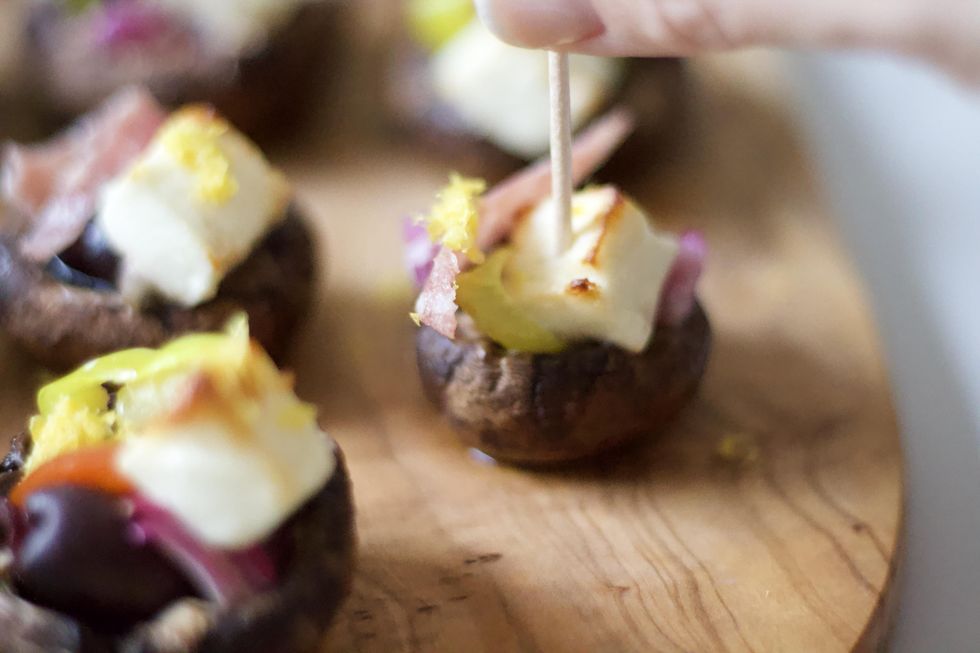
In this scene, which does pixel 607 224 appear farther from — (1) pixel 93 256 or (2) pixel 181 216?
(1) pixel 93 256

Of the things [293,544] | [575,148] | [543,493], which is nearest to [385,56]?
[575,148]

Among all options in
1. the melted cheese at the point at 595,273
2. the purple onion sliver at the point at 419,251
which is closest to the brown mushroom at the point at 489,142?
the purple onion sliver at the point at 419,251

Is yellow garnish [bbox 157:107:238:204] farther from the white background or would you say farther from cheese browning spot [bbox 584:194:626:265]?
the white background

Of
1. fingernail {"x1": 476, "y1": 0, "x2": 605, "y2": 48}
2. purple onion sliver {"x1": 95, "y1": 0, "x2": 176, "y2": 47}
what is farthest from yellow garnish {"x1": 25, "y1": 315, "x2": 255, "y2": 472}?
purple onion sliver {"x1": 95, "y1": 0, "x2": 176, "y2": 47}

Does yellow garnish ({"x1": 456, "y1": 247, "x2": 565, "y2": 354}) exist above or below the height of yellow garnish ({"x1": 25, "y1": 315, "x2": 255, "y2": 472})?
above

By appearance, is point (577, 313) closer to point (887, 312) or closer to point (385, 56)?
point (887, 312)

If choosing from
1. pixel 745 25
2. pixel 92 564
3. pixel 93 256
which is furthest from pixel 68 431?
pixel 745 25

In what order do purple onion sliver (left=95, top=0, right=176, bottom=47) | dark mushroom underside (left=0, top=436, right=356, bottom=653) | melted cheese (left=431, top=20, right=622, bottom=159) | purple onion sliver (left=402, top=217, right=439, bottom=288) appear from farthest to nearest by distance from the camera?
1. purple onion sliver (left=95, top=0, right=176, bottom=47)
2. melted cheese (left=431, top=20, right=622, bottom=159)
3. purple onion sliver (left=402, top=217, right=439, bottom=288)
4. dark mushroom underside (left=0, top=436, right=356, bottom=653)
